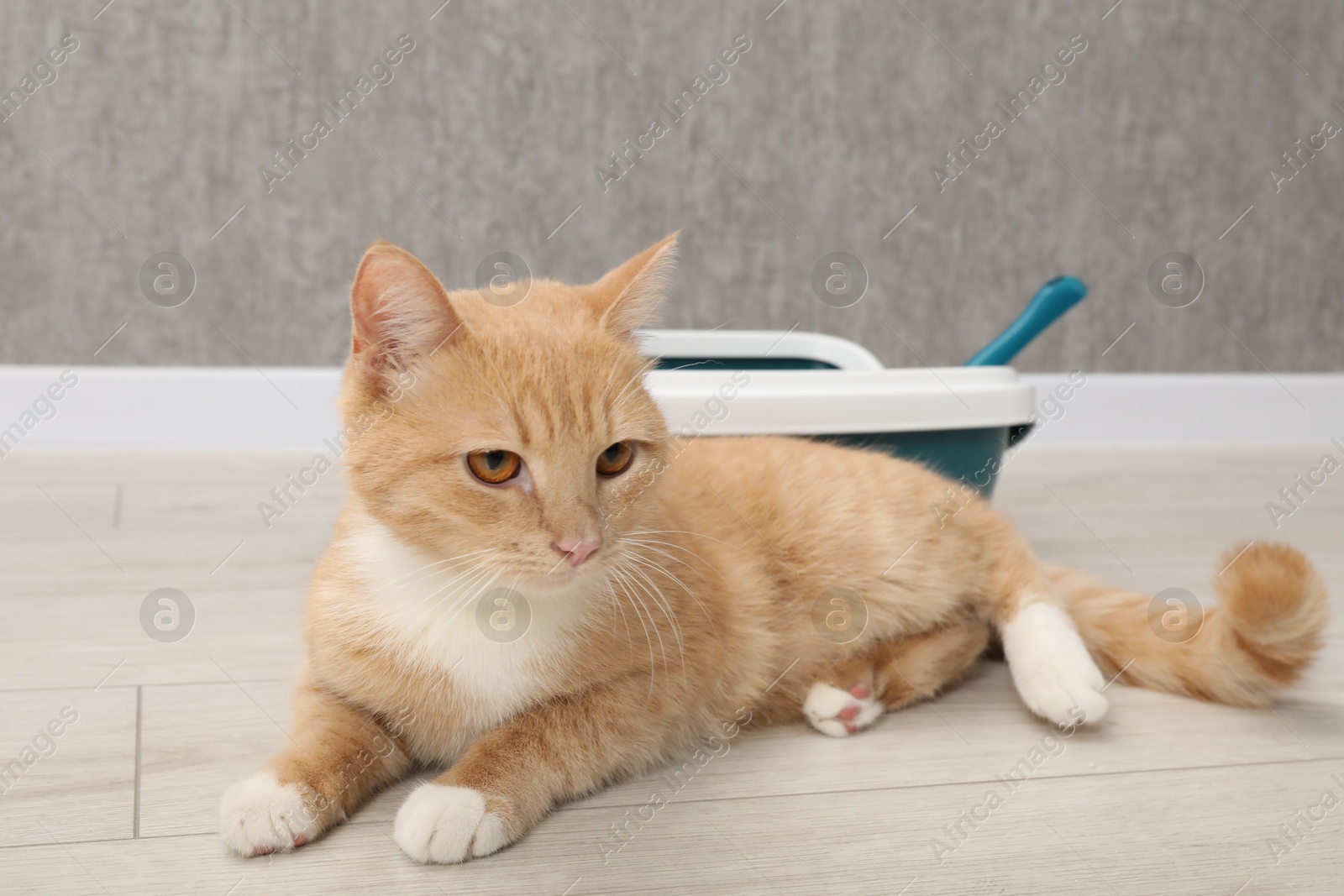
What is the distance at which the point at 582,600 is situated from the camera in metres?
1.16

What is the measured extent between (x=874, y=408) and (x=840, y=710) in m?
0.65

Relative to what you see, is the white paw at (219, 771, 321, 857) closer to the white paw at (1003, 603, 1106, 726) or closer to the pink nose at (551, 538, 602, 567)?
the pink nose at (551, 538, 602, 567)

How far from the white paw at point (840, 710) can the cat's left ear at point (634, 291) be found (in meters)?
0.53

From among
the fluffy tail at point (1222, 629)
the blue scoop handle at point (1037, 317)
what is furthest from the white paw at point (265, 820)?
the blue scoop handle at point (1037, 317)

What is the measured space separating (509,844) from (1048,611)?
79cm

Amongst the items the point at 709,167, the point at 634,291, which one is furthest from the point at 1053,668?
the point at 709,167

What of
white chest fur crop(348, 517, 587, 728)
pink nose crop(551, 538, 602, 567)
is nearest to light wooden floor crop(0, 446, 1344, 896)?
white chest fur crop(348, 517, 587, 728)

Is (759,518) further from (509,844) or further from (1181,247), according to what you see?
(1181,247)

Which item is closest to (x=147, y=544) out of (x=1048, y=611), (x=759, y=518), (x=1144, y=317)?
(x=759, y=518)

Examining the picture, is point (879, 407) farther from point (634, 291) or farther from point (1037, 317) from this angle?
point (634, 291)

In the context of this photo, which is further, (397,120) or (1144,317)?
(1144,317)

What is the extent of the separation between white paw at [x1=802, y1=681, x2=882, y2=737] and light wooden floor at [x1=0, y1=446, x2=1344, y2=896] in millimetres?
20

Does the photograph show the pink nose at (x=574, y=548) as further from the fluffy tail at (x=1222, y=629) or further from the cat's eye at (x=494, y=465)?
the fluffy tail at (x=1222, y=629)

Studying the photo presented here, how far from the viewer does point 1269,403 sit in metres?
3.55
